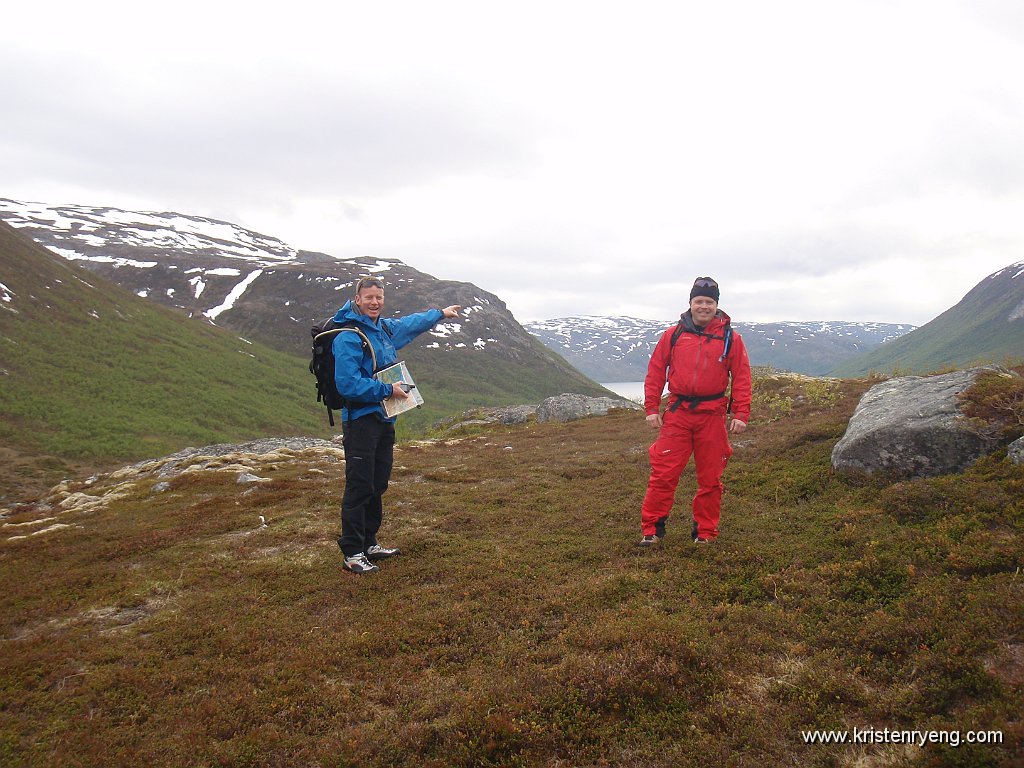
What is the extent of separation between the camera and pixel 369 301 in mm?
7895

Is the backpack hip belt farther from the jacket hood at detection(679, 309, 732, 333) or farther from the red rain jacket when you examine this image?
the jacket hood at detection(679, 309, 732, 333)

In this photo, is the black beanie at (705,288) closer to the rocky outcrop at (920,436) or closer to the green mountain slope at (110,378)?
the rocky outcrop at (920,436)

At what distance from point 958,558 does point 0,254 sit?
107 metres

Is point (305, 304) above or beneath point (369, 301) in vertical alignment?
above

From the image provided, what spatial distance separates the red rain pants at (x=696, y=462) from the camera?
789 centimetres

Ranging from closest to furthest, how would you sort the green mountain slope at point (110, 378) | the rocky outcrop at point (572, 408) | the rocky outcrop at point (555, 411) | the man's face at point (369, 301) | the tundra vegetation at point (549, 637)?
the tundra vegetation at point (549, 637) < the man's face at point (369, 301) < the rocky outcrop at point (572, 408) < the rocky outcrop at point (555, 411) < the green mountain slope at point (110, 378)

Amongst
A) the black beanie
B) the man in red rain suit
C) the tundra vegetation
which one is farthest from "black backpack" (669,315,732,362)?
the tundra vegetation

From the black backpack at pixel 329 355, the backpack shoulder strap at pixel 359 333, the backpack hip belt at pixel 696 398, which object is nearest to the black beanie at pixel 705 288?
the backpack hip belt at pixel 696 398

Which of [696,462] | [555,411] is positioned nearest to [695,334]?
[696,462]

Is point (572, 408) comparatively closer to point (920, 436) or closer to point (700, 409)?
point (920, 436)

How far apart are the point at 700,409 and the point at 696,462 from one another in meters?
0.83

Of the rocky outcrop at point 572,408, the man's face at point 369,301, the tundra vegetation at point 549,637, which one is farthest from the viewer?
the rocky outcrop at point 572,408

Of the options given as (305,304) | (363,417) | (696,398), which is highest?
(305,304)

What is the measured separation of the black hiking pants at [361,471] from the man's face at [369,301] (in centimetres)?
164
